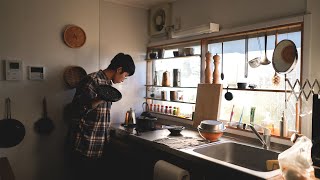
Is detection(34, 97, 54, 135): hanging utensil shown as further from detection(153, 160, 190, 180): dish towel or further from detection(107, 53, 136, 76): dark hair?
detection(153, 160, 190, 180): dish towel

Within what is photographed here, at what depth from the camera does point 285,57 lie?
1800 mm

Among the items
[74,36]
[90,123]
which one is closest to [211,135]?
[90,123]

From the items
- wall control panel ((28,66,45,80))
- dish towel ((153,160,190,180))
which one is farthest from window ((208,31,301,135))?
wall control panel ((28,66,45,80))

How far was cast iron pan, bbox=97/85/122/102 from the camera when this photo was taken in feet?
6.63

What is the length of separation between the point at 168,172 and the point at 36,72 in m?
1.56

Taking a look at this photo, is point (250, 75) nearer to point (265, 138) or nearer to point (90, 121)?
point (265, 138)

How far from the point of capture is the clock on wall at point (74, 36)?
2551 mm

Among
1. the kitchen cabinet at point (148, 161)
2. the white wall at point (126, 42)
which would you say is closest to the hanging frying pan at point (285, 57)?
the kitchen cabinet at point (148, 161)

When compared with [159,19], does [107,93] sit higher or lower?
lower

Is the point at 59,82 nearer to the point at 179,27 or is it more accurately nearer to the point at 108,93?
the point at 108,93

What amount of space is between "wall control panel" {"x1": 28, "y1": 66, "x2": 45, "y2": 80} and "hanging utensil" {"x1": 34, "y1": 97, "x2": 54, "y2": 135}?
0.21m

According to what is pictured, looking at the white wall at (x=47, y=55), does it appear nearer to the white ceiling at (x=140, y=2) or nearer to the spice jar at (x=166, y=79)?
the white ceiling at (x=140, y=2)

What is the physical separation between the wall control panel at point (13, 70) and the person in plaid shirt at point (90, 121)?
0.59 metres

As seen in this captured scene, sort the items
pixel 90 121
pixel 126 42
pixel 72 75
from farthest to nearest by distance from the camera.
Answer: pixel 126 42 → pixel 72 75 → pixel 90 121
